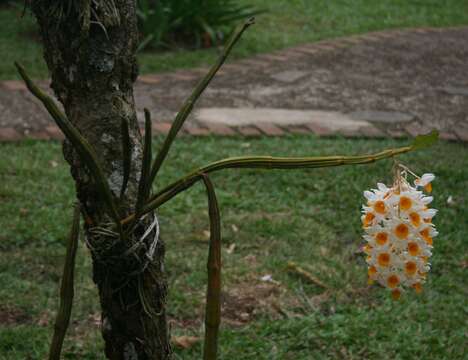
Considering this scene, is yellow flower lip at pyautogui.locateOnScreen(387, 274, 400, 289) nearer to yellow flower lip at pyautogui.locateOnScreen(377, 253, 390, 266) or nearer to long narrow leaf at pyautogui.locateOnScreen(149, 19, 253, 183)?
yellow flower lip at pyautogui.locateOnScreen(377, 253, 390, 266)

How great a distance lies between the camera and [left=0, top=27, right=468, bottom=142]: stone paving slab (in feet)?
16.8

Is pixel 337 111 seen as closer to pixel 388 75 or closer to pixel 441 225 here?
pixel 388 75

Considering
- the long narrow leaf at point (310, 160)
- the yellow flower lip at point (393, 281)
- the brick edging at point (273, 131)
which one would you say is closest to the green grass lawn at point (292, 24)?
the brick edging at point (273, 131)

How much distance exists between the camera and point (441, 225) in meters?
3.78

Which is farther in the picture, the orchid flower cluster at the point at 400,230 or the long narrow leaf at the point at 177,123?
the long narrow leaf at the point at 177,123

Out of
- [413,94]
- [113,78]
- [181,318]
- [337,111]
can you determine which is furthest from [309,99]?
[113,78]

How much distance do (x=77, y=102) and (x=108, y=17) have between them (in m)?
0.21

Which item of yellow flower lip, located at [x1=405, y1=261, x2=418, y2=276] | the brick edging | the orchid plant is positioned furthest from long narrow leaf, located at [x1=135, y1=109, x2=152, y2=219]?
the brick edging

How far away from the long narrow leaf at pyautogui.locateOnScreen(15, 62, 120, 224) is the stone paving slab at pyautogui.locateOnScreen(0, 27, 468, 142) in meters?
3.38

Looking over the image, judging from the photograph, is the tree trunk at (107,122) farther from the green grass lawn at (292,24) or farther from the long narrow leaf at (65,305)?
the green grass lawn at (292,24)

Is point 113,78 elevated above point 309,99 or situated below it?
above

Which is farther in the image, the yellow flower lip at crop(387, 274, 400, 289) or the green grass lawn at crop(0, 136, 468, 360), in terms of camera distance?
the green grass lawn at crop(0, 136, 468, 360)

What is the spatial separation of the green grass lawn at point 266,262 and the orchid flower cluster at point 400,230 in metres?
1.32

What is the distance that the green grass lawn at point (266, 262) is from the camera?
2.81 meters
